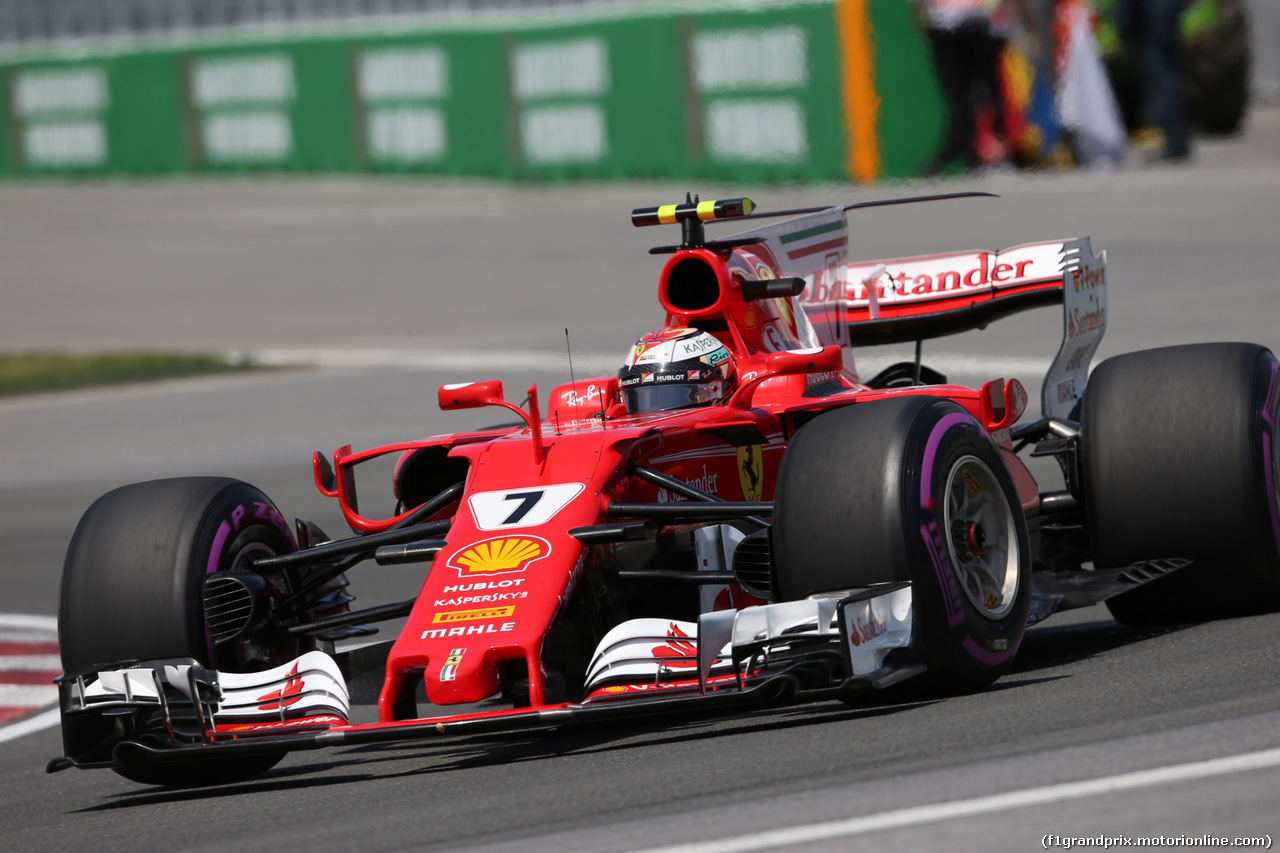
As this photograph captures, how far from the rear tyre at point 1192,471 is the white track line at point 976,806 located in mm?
2635

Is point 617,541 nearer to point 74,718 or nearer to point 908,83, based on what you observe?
point 74,718

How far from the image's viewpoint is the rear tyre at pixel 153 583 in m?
6.45

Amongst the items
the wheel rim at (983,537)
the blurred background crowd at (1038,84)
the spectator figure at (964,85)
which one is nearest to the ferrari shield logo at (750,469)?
the wheel rim at (983,537)

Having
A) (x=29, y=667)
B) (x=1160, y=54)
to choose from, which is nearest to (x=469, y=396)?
(x=29, y=667)

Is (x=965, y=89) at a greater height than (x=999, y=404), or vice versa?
(x=965, y=89)

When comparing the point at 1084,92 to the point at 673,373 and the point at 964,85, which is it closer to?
the point at 964,85

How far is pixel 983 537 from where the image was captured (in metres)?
6.45

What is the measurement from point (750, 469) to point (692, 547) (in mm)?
359

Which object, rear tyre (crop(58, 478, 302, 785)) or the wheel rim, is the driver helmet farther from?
rear tyre (crop(58, 478, 302, 785))

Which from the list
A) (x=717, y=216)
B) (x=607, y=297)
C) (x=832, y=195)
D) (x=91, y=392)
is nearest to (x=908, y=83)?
(x=832, y=195)

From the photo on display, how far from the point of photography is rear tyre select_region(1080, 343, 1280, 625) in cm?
720

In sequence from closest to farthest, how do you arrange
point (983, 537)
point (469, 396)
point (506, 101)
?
1. point (983, 537)
2. point (469, 396)
3. point (506, 101)

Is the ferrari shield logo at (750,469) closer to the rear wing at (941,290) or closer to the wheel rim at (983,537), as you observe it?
the wheel rim at (983,537)

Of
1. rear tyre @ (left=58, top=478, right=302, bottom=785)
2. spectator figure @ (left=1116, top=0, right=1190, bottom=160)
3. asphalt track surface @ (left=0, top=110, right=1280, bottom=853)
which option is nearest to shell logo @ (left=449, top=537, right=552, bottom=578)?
asphalt track surface @ (left=0, top=110, right=1280, bottom=853)
